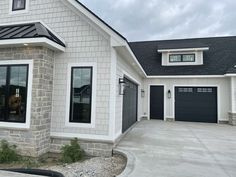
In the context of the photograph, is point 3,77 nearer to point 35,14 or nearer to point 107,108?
point 35,14

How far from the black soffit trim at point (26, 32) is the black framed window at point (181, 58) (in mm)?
10117

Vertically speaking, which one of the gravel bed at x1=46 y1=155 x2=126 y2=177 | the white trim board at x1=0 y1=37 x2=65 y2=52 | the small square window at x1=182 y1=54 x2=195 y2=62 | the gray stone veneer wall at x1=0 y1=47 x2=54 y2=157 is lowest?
the gravel bed at x1=46 y1=155 x2=126 y2=177

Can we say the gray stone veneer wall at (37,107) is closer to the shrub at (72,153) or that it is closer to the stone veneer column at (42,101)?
the stone veneer column at (42,101)

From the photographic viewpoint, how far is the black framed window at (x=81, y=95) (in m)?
5.89

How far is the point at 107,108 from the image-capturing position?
571 cm

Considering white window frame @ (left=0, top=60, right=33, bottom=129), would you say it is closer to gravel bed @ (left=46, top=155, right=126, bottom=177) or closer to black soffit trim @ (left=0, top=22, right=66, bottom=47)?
black soffit trim @ (left=0, top=22, right=66, bottom=47)

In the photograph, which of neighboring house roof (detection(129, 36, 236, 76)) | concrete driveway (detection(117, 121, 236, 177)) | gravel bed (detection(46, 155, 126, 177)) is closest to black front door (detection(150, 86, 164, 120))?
neighboring house roof (detection(129, 36, 236, 76))

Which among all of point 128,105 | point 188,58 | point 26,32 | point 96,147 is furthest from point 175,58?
point 26,32

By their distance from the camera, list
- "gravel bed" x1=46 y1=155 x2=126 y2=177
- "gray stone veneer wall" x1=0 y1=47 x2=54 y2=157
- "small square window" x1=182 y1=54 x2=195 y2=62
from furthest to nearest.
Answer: "small square window" x1=182 y1=54 x2=195 y2=62, "gray stone veneer wall" x1=0 y1=47 x2=54 y2=157, "gravel bed" x1=46 y1=155 x2=126 y2=177

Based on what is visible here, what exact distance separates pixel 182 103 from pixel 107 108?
8.90 m

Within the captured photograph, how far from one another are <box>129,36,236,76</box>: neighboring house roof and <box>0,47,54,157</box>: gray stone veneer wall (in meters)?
9.02

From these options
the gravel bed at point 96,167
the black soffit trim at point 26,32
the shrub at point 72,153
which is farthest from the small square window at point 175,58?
the shrub at point 72,153

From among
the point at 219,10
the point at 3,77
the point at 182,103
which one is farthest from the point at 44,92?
the point at 219,10

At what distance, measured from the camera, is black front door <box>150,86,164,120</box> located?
13492mm
